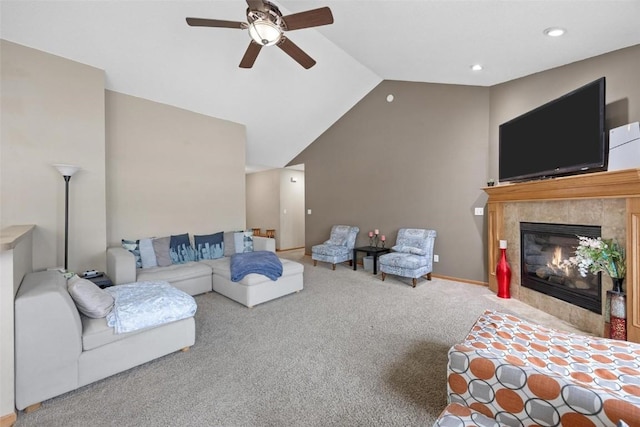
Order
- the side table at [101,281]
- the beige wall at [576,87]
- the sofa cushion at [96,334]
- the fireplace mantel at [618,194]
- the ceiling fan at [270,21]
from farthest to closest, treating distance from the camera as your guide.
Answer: the side table at [101,281] → the beige wall at [576,87] → the fireplace mantel at [618,194] → the ceiling fan at [270,21] → the sofa cushion at [96,334]

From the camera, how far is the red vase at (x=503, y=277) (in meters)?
3.63

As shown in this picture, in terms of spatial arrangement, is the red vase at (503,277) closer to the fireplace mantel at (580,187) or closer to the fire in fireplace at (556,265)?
the fire in fireplace at (556,265)

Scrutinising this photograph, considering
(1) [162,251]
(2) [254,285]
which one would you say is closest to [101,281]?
(1) [162,251]

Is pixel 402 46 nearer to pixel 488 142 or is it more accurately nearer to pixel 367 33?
pixel 367 33

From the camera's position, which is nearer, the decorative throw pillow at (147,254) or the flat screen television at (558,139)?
the flat screen television at (558,139)

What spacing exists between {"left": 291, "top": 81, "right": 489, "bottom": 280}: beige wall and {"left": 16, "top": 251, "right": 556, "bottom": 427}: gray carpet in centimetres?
148

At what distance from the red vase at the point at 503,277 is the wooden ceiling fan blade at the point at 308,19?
11.8 ft

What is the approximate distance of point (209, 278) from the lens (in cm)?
384

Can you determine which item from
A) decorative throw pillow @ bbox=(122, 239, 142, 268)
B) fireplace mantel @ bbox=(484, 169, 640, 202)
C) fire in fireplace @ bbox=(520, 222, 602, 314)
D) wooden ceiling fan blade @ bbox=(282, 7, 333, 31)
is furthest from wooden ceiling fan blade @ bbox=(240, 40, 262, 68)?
fire in fireplace @ bbox=(520, 222, 602, 314)

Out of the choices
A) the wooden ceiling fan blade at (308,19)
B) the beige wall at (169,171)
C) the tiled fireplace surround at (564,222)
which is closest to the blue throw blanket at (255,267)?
the beige wall at (169,171)

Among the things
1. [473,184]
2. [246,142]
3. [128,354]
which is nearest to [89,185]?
[128,354]

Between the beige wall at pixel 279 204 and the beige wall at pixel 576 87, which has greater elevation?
the beige wall at pixel 576 87

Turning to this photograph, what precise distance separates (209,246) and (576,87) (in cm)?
535

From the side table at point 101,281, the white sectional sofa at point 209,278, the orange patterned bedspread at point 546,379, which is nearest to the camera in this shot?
the orange patterned bedspread at point 546,379
